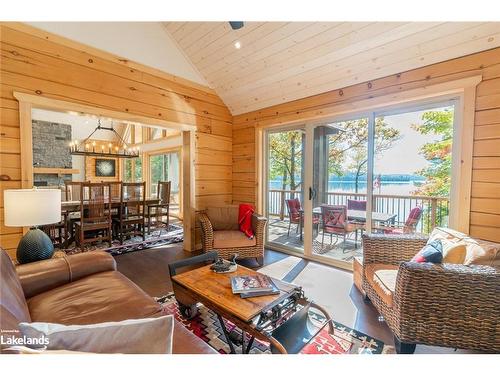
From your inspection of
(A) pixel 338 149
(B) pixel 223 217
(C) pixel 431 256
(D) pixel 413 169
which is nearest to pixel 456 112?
(D) pixel 413 169

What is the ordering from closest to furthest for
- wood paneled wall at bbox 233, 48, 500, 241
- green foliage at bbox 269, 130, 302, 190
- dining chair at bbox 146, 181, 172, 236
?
wood paneled wall at bbox 233, 48, 500, 241 < green foliage at bbox 269, 130, 302, 190 < dining chair at bbox 146, 181, 172, 236

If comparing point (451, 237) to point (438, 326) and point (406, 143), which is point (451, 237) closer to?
point (438, 326)

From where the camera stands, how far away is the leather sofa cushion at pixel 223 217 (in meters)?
3.65

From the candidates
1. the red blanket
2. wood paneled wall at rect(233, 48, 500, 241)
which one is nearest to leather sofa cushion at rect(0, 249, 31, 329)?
the red blanket

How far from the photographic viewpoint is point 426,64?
8.09ft

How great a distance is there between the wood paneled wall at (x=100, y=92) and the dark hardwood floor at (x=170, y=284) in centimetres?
106

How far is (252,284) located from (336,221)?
7.12ft

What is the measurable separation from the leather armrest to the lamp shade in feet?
1.09

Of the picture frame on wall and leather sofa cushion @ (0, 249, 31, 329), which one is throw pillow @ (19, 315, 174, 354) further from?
the picture frame on wall

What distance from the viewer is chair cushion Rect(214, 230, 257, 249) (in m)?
3.19

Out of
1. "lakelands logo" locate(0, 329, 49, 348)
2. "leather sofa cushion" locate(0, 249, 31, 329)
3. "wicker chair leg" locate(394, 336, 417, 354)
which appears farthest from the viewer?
"wicker chair leg" locate(394, 336, 417, 354)

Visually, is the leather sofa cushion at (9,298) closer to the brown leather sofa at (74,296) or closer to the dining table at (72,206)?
the brown leather sofa at (74,296)

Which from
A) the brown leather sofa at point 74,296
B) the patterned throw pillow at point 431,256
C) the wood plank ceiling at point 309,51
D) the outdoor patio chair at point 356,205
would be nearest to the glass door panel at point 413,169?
the outdoor patio chair at point 356,205
